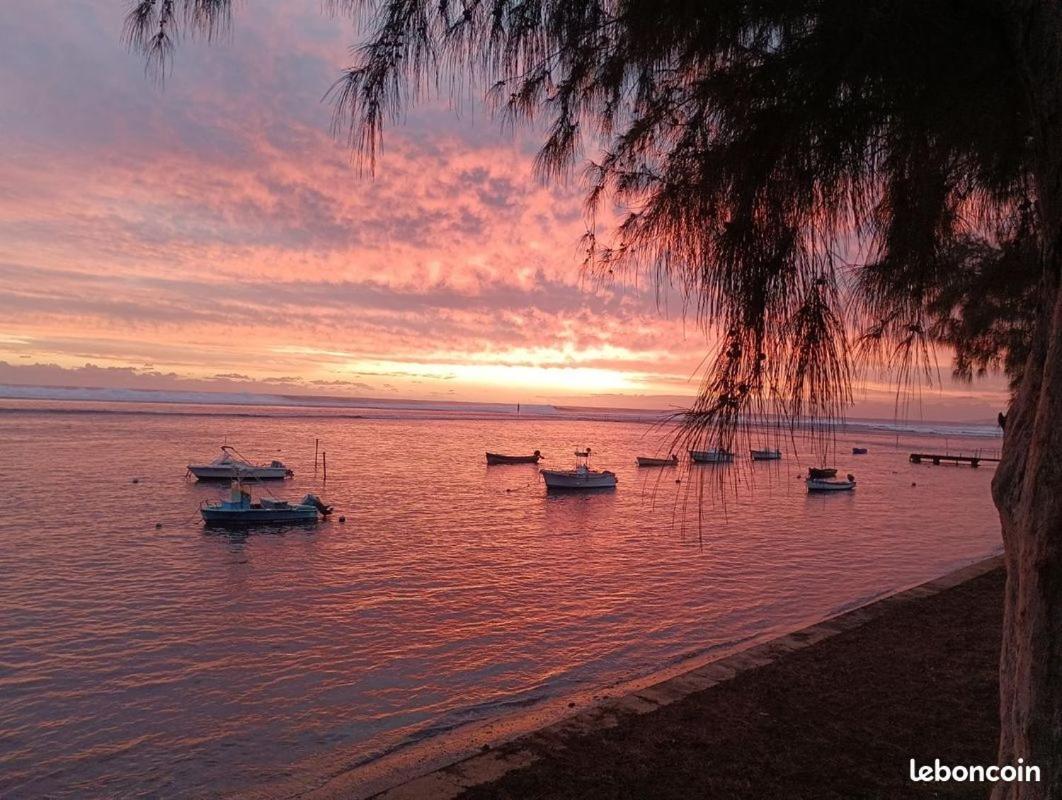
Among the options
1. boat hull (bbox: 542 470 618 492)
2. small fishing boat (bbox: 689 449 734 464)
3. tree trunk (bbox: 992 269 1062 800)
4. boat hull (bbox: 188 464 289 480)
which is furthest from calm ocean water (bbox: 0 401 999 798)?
boat hull (bbox: 542 470 618 492)

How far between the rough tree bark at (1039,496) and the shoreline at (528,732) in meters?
4.75

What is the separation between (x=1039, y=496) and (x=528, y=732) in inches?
268

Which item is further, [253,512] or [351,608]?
[253,512]

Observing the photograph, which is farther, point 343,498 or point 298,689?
point 343,498

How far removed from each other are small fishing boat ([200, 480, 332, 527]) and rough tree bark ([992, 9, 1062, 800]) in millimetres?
25748

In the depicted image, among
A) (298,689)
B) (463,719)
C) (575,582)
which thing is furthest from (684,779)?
(575,582)

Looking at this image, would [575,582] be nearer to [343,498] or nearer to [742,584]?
[742,584]

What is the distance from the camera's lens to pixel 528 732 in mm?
7875

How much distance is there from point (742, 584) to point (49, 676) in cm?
1511

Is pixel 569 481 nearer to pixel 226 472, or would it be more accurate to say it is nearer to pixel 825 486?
pixel 825 486

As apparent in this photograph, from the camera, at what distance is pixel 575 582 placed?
1773 cm

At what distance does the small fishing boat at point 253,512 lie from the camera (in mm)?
24703

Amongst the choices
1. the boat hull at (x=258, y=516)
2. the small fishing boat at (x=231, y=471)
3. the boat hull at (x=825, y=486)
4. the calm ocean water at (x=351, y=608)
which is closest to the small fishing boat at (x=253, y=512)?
the boat hull at (x=258, y=516)

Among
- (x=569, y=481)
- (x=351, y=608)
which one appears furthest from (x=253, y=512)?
(x=569, y=481)
